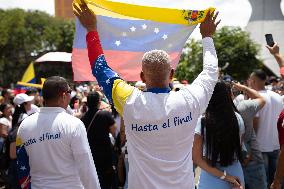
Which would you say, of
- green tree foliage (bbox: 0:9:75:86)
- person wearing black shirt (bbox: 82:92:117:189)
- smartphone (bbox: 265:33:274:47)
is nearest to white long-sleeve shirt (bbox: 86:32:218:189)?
smartphone (bbox: 265:33:274:47)

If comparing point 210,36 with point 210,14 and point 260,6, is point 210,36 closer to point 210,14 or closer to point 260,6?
point 210,14

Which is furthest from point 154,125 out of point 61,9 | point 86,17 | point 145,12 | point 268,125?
point 61,9

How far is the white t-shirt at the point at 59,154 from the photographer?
145 inches

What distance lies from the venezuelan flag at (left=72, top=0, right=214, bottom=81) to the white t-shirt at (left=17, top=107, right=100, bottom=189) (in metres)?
0.56

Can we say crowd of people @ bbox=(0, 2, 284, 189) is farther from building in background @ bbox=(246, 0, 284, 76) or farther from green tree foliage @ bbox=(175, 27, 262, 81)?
building in background @ bbox=(246, 0, 284, 76)

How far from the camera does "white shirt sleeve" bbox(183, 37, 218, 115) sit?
10.3 ft

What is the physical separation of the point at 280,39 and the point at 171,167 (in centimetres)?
5139

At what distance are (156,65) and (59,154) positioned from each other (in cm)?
119

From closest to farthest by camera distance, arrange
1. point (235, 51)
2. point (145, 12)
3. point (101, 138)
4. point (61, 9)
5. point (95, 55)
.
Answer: point (95, 55)
point (145, 12)
point (101, 138)
point (235, 51)
point (61, 9)

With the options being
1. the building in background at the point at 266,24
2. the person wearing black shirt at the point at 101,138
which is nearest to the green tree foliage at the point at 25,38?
the building in background at the point at 266,24

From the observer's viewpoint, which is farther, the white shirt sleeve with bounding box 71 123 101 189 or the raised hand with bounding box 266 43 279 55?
the raised hand with bounding box 266 43 279 55

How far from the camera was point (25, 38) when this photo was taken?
47.8 meters

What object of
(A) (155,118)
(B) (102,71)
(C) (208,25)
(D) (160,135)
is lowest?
(D) (160,135)

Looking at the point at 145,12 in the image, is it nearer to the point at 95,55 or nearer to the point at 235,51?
the point at 95,55
